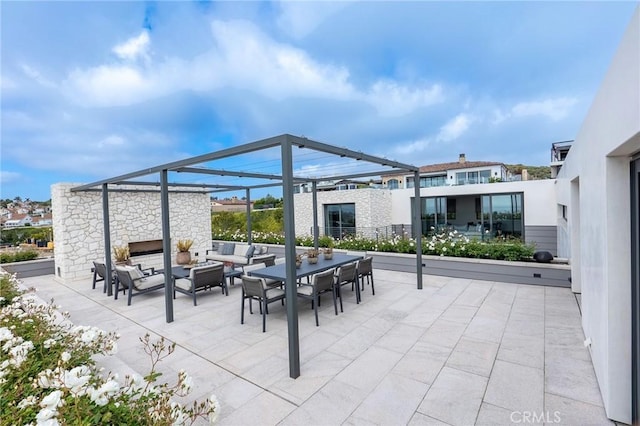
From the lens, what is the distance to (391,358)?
3404 mm

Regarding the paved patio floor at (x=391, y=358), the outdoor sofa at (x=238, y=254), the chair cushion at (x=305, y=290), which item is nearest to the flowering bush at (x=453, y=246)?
the paved patio floor at (x=391, y=358)

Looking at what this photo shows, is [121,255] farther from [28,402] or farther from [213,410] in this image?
[213,410]

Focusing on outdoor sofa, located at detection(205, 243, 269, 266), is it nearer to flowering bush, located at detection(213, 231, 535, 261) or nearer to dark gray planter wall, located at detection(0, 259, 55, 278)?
flowering bush, located at detection(213, 231, 535, 261)

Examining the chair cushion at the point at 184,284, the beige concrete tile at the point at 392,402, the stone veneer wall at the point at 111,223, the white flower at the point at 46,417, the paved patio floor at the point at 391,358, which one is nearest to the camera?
the white flower at the point at 46,417

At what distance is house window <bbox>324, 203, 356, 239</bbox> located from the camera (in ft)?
53.8

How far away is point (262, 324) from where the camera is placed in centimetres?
462

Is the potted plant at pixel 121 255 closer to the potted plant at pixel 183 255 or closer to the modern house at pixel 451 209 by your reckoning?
the potted plant at pixel 183 255

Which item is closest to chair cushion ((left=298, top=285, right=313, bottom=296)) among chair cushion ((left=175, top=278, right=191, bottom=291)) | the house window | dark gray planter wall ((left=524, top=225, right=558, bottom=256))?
chair cushion ((left=175, top=278, right=191, bottom=291))

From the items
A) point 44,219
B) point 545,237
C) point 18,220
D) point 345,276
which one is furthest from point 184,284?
point 545,237

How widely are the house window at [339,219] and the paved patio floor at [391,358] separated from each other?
10.6 m

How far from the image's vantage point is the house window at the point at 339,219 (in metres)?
16.4

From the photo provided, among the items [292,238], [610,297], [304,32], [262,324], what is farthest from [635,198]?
[304,32]

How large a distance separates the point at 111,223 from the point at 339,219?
37.2ft

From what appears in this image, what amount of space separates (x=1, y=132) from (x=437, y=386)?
541 inches
